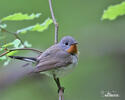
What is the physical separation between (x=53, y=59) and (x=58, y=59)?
8 centimetres

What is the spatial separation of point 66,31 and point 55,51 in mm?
4607

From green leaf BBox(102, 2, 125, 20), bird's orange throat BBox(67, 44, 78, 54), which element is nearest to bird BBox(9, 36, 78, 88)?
bird's orange throat BBox(67, 44, 78, 54)

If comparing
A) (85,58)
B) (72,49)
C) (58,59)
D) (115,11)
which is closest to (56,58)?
(58,59)

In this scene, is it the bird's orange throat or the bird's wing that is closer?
the bird's wing

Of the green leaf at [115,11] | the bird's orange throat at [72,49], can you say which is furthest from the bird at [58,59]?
the green leaf at [115,11]

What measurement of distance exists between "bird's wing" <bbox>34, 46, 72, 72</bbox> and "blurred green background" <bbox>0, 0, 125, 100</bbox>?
0.71 meters

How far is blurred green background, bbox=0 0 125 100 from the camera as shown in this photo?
4845mm

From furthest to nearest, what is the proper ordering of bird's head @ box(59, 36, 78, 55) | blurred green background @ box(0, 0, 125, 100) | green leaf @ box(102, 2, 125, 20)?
blurred green background @ box(0, 0, 125, 100)
bird's head @ box(59, 36, 78, 55)
green leaf @ box(102, 2, 125, 20)

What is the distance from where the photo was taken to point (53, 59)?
3.69 metres

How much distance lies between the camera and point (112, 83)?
18.8ft

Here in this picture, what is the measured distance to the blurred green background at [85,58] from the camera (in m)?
4.85

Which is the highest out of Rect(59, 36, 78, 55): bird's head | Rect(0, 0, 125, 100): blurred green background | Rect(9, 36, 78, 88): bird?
Rect(0, 0, 125, 100): blurred green background

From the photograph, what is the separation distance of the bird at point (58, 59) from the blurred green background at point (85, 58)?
2.41ft

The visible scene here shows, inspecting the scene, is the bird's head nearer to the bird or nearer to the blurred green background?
the bird
